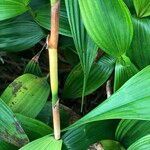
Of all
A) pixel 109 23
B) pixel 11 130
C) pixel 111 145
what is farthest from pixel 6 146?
pixel 109 23

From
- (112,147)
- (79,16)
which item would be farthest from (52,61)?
(112,147)

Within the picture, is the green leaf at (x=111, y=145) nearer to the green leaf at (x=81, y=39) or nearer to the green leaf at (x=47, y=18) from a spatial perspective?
the green leaf at (x=81, y=39)

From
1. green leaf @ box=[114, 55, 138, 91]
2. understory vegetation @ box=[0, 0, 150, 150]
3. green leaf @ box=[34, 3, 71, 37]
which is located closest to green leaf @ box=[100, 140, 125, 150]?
understory vegetation @ box=[0, 0, 150, 150]

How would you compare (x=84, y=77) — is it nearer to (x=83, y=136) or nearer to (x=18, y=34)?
(x=83, y=136)

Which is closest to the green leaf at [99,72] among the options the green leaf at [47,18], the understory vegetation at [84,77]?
the understory vegetation at [84,77]

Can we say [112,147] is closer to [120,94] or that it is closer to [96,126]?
[96,126]

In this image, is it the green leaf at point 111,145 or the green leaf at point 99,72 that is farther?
the green leaf at point 99,72

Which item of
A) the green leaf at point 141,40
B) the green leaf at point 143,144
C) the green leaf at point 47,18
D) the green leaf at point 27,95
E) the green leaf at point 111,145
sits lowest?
the green leaf at point 111,145
